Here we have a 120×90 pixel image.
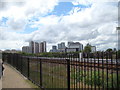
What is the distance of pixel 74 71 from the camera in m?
6.00

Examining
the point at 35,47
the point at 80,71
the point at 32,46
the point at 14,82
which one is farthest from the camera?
the point at 32,46

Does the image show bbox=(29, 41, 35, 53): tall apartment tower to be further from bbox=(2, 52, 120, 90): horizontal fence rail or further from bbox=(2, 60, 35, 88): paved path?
bbox=(2, 52, 120, 90): horizontal fence rail

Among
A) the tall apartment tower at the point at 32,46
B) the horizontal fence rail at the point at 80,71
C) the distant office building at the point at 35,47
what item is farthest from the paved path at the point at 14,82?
the tall apartment tower at the point at 32,46

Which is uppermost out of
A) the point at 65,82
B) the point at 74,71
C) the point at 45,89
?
the point at 74,71

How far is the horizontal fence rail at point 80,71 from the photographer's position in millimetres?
4336

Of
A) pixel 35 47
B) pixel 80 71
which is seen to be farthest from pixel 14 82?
pixel 35 47

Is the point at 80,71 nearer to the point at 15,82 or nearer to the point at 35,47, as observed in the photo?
the point at 15,82

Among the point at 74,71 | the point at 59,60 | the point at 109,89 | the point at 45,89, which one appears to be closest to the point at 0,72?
the point at 45,89

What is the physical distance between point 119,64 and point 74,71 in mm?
2154

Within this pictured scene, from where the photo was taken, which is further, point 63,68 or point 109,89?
point 63,68

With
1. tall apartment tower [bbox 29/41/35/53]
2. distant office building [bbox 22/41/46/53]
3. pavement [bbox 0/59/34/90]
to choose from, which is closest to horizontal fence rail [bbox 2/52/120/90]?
pavement [bbox 0/59/34/90]

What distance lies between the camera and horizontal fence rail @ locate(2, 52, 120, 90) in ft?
14.2

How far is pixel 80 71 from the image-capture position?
5.87 metres

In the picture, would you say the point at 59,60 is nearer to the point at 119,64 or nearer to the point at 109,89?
the point at 109,89
